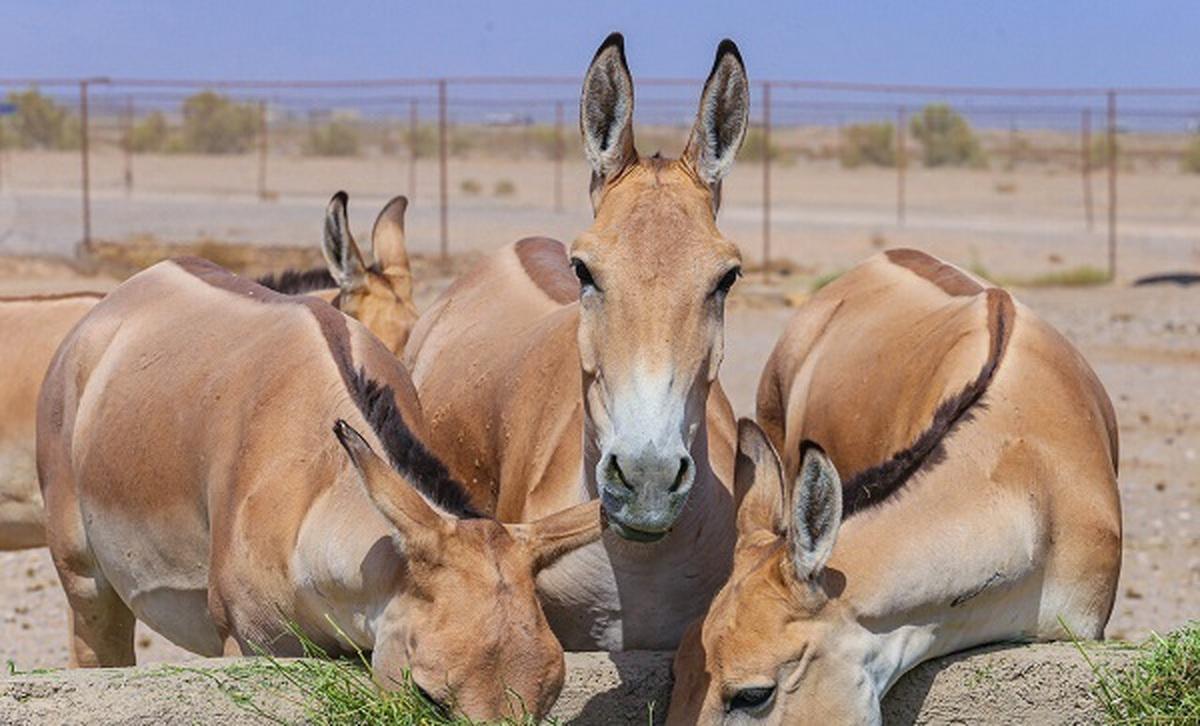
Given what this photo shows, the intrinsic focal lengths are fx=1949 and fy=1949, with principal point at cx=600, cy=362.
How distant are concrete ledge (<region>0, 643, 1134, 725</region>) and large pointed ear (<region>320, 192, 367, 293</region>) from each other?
137 inches

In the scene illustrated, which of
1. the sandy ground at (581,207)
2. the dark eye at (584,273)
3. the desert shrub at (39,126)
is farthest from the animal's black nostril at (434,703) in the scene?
the desert shrub at (39,126)

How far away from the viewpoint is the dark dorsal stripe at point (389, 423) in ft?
15.0

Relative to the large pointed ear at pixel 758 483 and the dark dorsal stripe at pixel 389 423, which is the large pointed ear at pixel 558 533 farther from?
the large pointed ear at pixel 758 483

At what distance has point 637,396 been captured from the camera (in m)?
4.36

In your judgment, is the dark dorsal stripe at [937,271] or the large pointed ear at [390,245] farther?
the large pointed ear at [390,245]

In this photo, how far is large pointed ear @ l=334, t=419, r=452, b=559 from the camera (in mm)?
4234

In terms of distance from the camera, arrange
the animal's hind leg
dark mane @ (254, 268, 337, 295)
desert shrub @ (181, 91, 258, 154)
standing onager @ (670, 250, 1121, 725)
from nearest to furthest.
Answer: standing onager @ (670, 250, 1121, 725)
the animal's hind leg
dark mane @ (254, 268, 337, 295)
desert shrub @ (181, 91, 258, 154)

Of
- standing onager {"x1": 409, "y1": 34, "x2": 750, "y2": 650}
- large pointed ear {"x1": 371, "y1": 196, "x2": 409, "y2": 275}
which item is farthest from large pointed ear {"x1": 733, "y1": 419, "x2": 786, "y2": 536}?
large pointed ear {"x1": 371, "y1": 196, "x2": 409, "y2": 275}

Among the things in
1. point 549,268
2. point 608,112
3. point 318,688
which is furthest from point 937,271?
point 318,688

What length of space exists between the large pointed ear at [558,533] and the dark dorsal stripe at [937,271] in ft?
8.99

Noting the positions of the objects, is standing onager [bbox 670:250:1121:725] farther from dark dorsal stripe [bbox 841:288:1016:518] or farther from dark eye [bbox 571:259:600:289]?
dark eye [bbox 571:259:600:289]

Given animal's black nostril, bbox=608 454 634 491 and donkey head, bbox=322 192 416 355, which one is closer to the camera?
animal's black nostril, bbox=608 454 634 491

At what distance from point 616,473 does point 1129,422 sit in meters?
9.40

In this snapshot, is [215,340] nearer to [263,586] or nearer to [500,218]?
[263,586]
